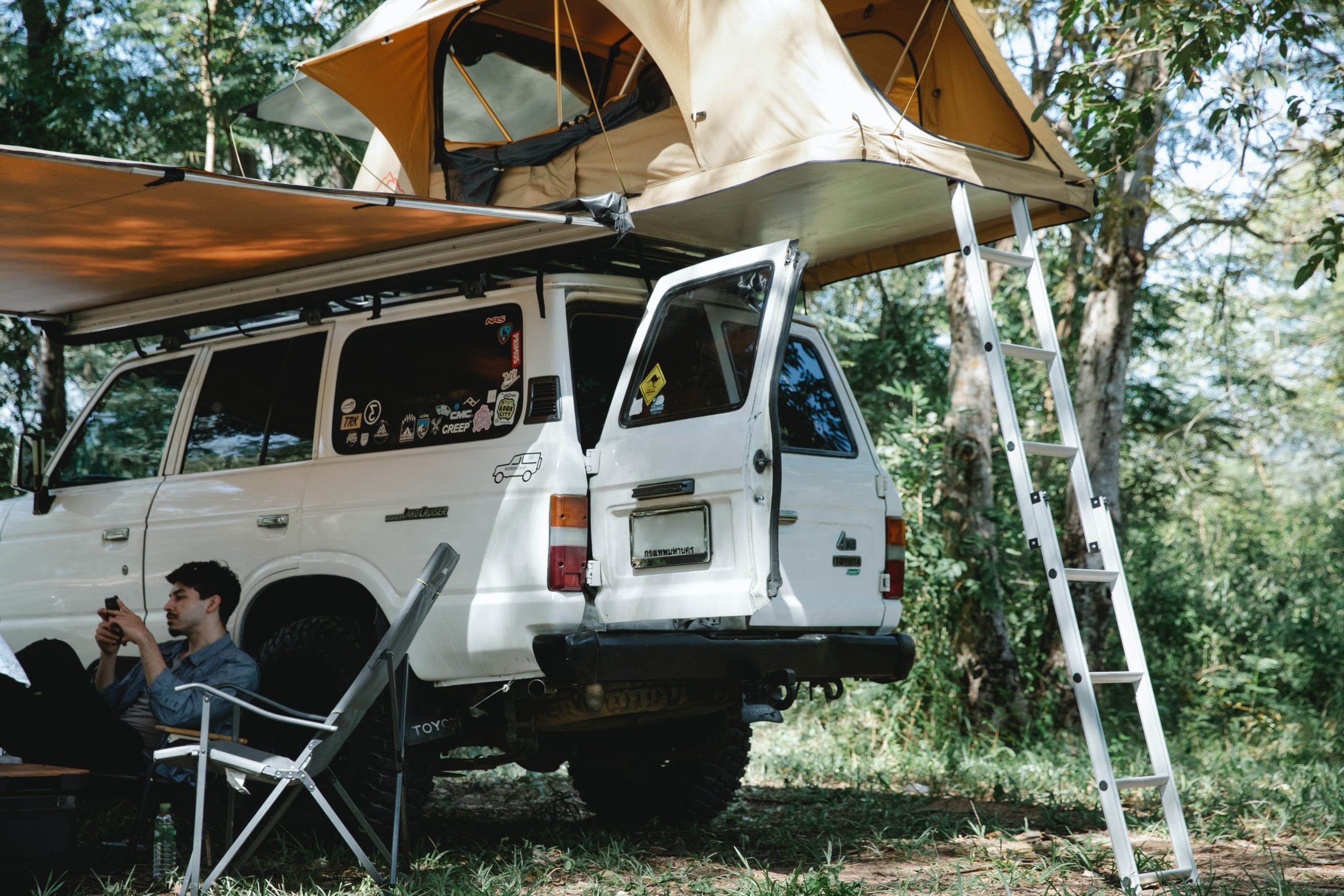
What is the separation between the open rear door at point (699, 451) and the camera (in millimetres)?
4070

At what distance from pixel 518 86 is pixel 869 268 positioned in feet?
6.48

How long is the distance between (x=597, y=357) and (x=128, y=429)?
96.0 inches

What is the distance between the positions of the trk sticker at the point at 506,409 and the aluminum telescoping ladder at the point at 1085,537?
1739mm

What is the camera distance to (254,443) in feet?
17.1

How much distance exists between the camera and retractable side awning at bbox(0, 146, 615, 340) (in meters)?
4.14

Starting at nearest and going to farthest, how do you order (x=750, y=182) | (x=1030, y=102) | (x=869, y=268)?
(x=750, y=182) < (x=1030, y=102) < (x=869, y=268)

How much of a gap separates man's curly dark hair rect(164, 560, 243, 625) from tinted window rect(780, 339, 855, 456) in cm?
224

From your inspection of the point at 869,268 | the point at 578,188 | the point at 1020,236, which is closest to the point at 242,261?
the point at 578,188

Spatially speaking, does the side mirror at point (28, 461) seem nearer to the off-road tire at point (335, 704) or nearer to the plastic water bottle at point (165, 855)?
the off-road tire at point (335, 704)

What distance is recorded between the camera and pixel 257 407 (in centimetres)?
527

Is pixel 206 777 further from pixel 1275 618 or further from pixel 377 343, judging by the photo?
pixel 1275 618

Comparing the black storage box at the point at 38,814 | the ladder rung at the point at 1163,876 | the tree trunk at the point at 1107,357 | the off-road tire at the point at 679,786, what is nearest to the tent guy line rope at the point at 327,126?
the off-road tire at the point at 679,786

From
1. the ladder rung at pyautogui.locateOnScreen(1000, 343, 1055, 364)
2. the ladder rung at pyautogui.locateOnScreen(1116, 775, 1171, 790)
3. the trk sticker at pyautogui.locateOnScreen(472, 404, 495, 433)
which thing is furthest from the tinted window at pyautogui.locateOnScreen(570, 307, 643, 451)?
the ladder rung at pyautogui.locateOnScreen(1116, 775, 1171, 790)

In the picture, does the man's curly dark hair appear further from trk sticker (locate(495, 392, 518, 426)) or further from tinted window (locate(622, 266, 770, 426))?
tinted window (locate(622, 266, 770, 426))
